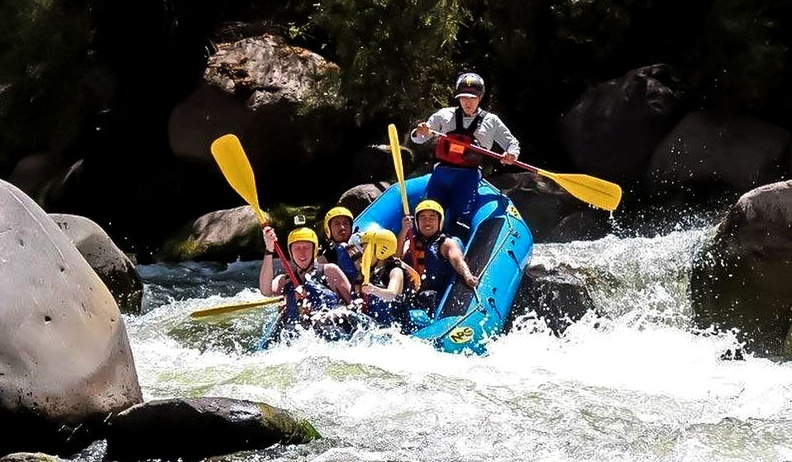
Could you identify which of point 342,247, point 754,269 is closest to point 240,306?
point 342,247

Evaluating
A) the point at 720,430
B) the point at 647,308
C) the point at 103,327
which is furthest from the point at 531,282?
the point at 103,327

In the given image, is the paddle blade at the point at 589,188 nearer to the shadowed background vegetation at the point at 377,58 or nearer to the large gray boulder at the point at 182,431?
the shadowed background vegetation at the point at 377,58

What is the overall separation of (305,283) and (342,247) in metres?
0.38

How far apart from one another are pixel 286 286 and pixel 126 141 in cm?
740

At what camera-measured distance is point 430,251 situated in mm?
6414

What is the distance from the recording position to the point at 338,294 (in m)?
6.03

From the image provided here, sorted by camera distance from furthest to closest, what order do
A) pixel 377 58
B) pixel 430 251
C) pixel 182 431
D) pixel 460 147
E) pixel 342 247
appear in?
pixel 377 58 < pixel 460 147 < pixel 430 251 < pixel 342 247 < pixel 182 431

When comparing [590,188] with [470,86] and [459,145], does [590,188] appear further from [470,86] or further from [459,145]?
[470,86]

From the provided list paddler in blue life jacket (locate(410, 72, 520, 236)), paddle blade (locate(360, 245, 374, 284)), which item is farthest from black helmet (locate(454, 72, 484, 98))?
paddle blade (locate(360, 245, 374, 284))

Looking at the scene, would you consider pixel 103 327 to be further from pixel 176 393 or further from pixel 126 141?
pixel 126 141

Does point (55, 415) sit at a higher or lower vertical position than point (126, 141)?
higher

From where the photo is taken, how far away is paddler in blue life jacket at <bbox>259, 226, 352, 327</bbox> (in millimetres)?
5961

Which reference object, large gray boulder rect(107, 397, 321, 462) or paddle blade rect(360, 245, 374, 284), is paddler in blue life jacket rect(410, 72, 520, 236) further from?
large gray boulder rect(107, 397, 321, 462)

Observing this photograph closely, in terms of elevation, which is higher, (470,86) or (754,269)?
(470,86)
